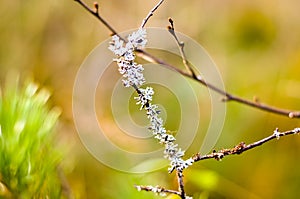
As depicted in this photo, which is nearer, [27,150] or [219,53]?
[27,150]

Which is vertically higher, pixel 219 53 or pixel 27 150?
pixel 219 53

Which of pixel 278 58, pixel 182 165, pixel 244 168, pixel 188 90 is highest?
pixel 278 58

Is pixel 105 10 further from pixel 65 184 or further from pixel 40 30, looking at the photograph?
pixel 65 184

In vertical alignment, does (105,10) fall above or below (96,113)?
above

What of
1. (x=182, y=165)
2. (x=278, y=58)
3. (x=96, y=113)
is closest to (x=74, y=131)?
(x=96, y=113)
